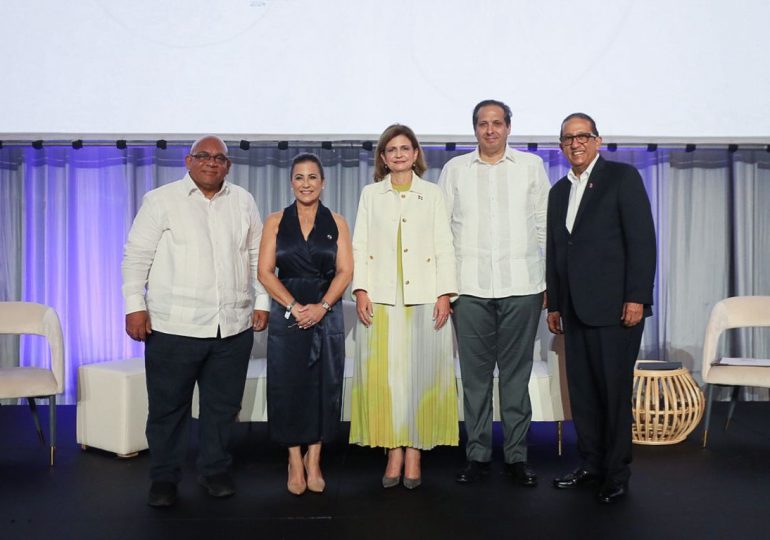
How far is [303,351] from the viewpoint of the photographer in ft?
9.80

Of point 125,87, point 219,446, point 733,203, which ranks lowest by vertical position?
point 219,446

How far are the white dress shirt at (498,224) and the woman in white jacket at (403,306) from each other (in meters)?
0.12

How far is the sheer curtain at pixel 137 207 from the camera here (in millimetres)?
5020

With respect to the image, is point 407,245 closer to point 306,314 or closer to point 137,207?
point 306,314

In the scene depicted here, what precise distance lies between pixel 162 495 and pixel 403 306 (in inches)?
49.0

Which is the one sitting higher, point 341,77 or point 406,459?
point 341,77

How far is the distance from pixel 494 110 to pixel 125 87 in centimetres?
268

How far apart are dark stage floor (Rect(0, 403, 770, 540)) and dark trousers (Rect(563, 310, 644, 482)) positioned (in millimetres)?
183

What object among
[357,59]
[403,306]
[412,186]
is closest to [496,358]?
[403,306]

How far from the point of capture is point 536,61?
4.61 meters

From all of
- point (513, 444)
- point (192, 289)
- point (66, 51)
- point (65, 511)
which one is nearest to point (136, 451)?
point (65, 511)

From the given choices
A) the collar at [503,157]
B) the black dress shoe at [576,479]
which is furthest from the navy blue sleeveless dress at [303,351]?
the black dress shoe at [576,479]

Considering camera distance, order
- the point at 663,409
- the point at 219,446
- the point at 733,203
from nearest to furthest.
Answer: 1. the point at 219,446
2. the point at 663,409
3. the point at 733,203

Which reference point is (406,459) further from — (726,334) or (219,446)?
(726,334)
